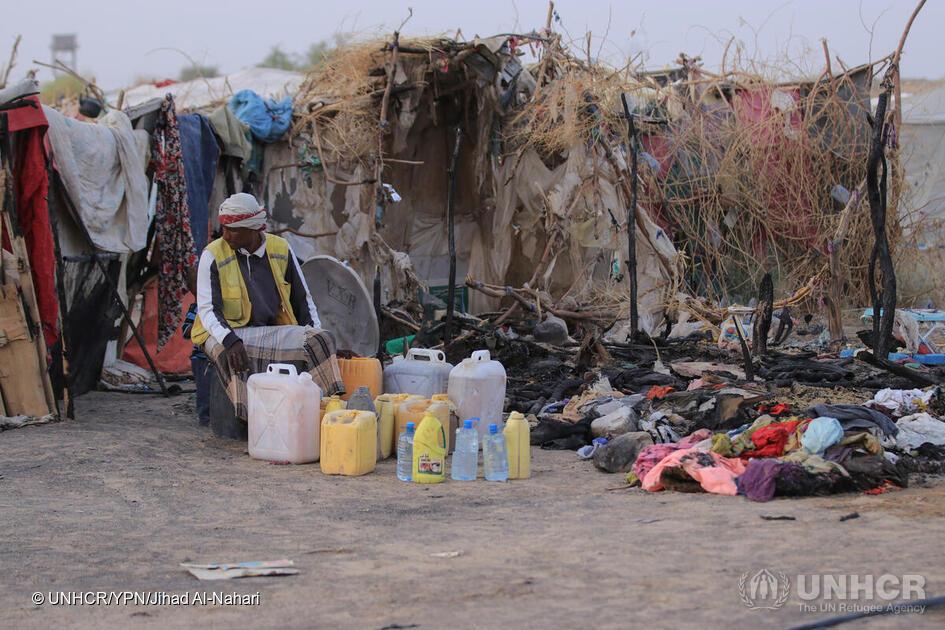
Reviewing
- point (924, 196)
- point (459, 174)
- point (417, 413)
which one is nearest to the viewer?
point (417, 413)

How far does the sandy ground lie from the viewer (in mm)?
3428

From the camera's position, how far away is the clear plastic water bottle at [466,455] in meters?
5.79

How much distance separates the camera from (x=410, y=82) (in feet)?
36.9

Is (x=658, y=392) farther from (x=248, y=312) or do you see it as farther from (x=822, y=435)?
(x=248, y=312)

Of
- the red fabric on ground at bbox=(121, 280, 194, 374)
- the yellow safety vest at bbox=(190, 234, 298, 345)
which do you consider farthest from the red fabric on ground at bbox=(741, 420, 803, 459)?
the red fabric on ground at bbox=(121, 280, 194, 374)

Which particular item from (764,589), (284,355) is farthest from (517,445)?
(764,589)

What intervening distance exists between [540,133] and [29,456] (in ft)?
20.5

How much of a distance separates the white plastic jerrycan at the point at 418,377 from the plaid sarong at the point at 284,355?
0.47m

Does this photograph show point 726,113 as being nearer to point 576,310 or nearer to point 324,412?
point 576,310

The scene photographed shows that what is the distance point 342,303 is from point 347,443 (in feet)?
9.41

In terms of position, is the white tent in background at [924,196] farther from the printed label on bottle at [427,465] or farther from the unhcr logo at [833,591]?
the unhcr logo at [833,591]

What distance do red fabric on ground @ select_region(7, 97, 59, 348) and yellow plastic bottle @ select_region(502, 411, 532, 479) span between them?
12.1 ft

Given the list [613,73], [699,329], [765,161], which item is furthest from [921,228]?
[613,73]

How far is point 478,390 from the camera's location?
653cm
